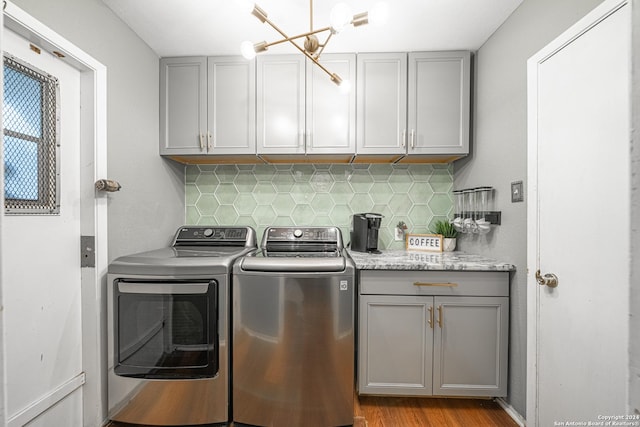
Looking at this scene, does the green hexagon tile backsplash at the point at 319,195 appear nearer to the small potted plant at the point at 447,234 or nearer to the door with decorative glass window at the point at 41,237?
the small potted plant at the point at 447,234

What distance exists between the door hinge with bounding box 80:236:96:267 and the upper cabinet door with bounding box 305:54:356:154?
1.38 m

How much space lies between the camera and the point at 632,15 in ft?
1.50

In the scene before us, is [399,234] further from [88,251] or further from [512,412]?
[88,251]

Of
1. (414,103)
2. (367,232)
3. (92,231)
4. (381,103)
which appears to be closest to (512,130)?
(414,103)

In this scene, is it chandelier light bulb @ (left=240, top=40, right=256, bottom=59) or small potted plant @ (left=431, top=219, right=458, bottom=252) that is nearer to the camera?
chandelier light bulb @ (left=240, top=40, right=256, bottom=59)

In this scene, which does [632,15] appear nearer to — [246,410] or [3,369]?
[3,369]

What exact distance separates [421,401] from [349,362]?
26.0 inches

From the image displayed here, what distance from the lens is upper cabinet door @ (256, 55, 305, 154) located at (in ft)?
6.51

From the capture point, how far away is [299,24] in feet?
5.65

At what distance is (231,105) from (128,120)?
652mm

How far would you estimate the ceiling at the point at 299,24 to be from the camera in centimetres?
156

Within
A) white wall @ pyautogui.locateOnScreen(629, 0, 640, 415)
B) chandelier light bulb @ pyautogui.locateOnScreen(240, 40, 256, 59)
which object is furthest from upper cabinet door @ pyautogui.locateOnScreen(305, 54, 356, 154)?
white wall @ pyautogui.locateOnScreen(629, 0, 640, 415)

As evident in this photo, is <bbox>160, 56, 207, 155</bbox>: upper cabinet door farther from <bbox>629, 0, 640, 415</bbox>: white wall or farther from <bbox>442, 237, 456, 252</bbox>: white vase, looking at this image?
<bbox>629, 0, 640, 415</bbox>: white wall

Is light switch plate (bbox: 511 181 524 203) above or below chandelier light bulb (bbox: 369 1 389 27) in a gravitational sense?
below
